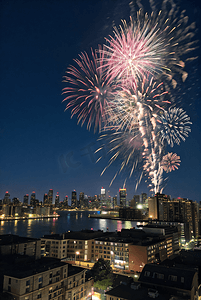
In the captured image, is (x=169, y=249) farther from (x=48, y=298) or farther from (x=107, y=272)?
(x=48, y=298)

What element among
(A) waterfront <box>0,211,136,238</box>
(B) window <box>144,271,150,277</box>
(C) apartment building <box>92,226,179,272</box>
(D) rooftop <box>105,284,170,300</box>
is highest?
(B) window <box>144,271,150,277</box>

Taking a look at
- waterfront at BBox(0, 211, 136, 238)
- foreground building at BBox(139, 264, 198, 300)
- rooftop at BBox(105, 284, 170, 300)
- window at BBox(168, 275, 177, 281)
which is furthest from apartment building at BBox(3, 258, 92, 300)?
waterfront at BBox(0, 211, 136, 238)

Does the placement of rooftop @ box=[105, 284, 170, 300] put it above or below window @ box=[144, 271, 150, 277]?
below

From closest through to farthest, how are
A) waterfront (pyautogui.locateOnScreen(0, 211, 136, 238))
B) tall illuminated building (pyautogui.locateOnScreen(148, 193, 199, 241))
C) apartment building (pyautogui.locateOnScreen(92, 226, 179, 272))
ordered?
apartment building (pyautogui.locateOnScreen(92, 226, 179, 272)), waterfront (pyautogui.locateOnScreen(0, 211, 136, 238)), tall illuminated building (pyautogui.locateOnScreen(148, 193, 199, 241))

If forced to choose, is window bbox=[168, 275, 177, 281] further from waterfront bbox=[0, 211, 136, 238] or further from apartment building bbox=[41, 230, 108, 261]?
waterfront bbox=[0, 211, 136, 238]

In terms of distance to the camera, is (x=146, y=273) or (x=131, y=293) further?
(x=146, y=273)

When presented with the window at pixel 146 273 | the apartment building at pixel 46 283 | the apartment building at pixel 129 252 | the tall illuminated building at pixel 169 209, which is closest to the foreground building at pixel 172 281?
the window at pixel 146 273

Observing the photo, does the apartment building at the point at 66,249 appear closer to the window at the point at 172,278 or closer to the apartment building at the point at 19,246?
the apartment building at the point at 19,246

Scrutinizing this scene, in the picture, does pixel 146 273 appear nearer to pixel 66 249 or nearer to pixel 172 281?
pixel 172 281

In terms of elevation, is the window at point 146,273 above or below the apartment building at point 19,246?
above

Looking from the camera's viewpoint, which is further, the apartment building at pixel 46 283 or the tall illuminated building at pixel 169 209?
the tall illuminated building at pixel 169 209

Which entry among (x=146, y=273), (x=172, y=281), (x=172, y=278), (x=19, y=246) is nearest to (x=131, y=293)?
(x=146, y=273)

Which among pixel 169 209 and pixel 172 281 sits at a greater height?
pixel 169 209

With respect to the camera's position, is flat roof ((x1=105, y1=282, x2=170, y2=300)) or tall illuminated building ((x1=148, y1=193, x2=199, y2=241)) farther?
tall illuminated building ((x1=148, y1=193, x2=199, y2=241))
